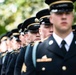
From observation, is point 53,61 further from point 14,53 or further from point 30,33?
point 14,53

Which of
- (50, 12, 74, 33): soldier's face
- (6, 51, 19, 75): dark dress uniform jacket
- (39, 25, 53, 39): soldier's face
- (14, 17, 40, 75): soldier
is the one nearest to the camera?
(50, 12, 74, 33): soldier's face

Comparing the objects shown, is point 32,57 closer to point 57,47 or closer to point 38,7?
point 57,47

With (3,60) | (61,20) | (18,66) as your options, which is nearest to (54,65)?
(61,20)

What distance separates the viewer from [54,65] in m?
8.31

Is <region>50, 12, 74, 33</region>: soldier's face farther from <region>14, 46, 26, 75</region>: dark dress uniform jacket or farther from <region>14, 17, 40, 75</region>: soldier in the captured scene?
<region>14, 17, 40, 75</region>: soldier

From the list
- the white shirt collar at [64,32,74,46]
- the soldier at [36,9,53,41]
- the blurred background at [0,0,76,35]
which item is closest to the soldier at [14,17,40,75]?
the soldier at [36,9,53,41]

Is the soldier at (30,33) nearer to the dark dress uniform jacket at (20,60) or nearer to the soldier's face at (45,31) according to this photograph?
the dark dress uniform jacket at (20,60)

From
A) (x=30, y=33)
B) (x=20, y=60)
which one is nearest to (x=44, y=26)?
(x=20, y=60)

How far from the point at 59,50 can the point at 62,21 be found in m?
0.44

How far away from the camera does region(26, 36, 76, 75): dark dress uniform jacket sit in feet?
27.1

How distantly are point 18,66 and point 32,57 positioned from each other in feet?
5.60

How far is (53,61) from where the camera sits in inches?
328

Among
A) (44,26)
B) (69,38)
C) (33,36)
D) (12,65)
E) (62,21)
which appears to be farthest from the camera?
(12,65)

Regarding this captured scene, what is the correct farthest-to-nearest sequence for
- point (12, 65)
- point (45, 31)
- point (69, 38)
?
point (12, 65) → point (45, 31) → point (69, 38)
